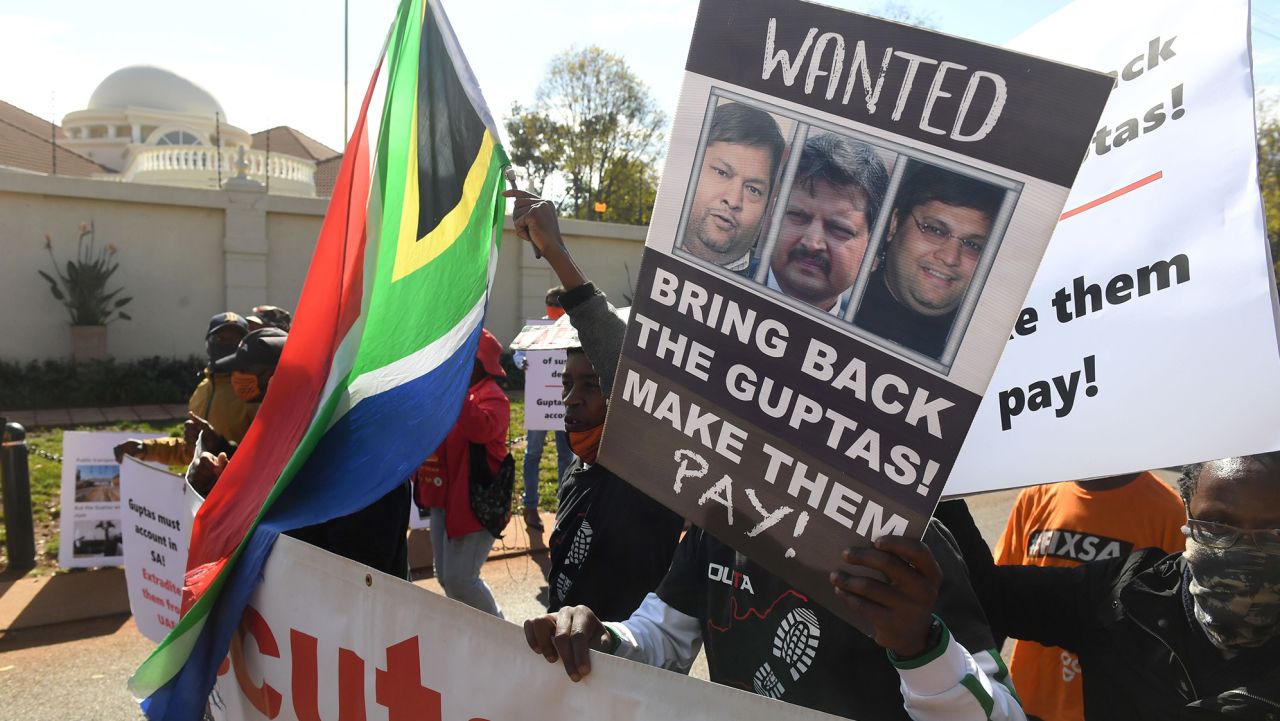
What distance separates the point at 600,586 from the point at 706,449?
122cm

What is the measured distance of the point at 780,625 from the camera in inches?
70.5

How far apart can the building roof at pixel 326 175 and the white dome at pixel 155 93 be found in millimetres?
4930

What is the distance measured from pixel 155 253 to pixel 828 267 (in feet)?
50.9

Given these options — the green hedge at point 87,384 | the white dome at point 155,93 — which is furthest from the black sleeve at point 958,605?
the white dome at point 155,93

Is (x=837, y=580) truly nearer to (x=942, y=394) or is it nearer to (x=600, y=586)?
(x=942, y=394)

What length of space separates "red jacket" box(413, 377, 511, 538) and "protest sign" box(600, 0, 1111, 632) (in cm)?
303

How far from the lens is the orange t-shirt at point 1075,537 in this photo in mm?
2615

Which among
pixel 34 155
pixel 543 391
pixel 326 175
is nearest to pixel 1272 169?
pixel 543 391

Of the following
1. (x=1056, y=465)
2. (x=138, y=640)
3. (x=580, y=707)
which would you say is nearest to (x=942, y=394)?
(x=1056, y=465)

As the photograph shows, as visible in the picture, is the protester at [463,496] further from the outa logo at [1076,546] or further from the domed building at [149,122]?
the domed building at [149,122]

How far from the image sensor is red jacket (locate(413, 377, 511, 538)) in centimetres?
446

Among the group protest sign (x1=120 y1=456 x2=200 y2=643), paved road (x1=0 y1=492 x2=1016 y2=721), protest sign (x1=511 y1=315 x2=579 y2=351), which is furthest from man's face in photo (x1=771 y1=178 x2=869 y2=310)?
paved road (x1=0 y1=492 x2=1016 y2=721)

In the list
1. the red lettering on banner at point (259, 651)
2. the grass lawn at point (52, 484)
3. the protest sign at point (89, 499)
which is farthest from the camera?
the grass lawn at point (52, 484)

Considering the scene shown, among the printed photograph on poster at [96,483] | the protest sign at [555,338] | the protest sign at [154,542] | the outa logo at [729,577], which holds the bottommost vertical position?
the printed photograph on poster at [96,483]
